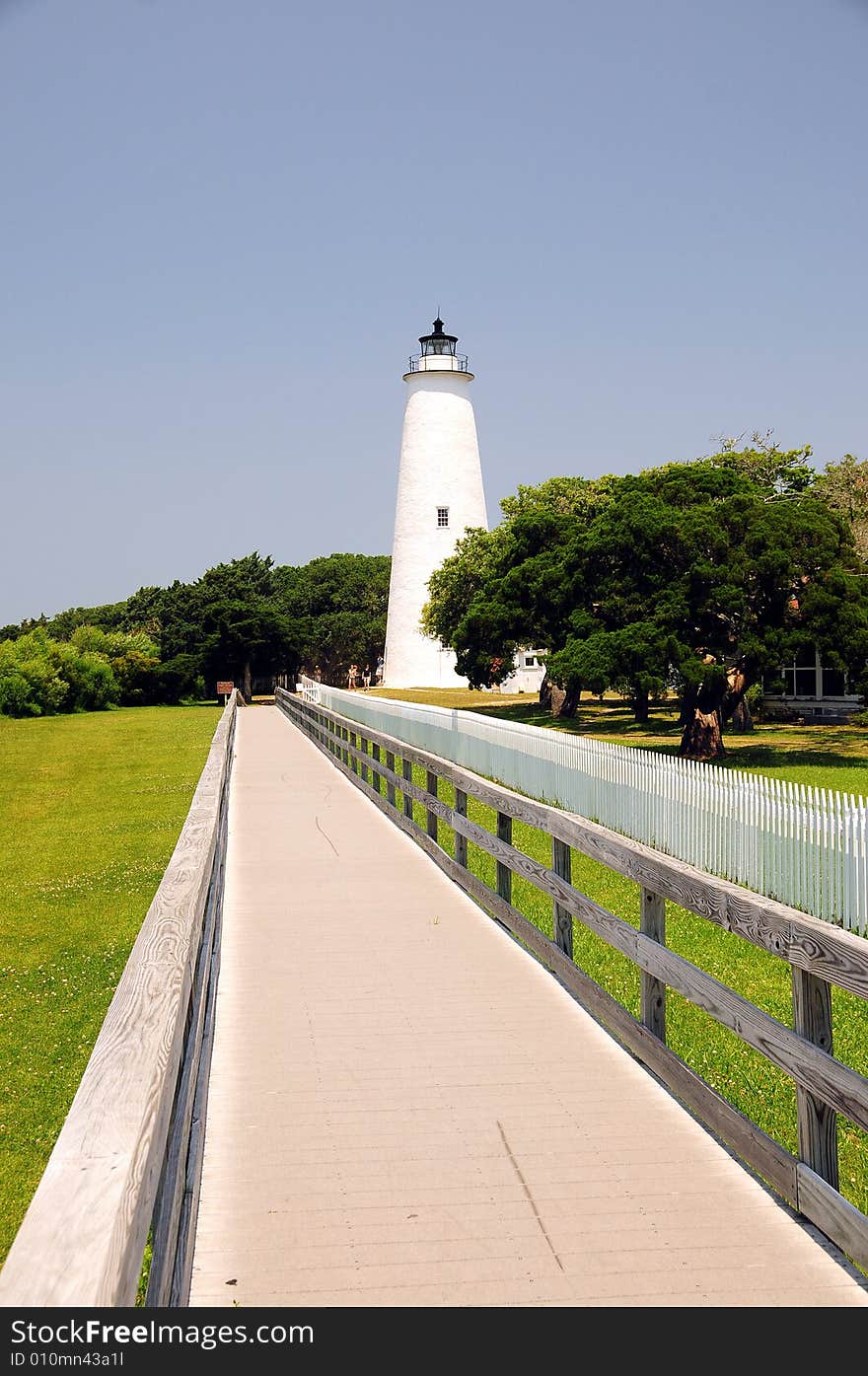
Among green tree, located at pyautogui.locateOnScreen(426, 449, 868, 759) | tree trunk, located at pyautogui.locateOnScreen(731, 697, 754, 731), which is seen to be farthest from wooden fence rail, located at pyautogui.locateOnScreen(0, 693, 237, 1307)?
tree trunk, located at pyautogui.locateOnScreen(731, 697, 754, 731)

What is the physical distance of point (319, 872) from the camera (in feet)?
31.9

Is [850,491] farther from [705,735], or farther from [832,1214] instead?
[832,1214]

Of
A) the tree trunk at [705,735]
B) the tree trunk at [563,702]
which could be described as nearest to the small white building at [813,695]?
the tree trunk at [563,702]

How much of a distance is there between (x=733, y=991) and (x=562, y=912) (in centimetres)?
237

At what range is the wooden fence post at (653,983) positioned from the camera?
16.0 feet

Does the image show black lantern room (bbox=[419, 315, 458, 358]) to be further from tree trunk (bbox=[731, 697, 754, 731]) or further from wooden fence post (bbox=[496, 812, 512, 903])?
wooden fence post (bbox=[496, 812, 512, 903])

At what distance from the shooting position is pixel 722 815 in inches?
287

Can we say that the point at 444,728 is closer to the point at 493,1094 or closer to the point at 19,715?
the point at 493,1094

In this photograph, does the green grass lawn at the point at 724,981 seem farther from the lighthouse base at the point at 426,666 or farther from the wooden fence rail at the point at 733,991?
the lighthouse base at the point at 426,666

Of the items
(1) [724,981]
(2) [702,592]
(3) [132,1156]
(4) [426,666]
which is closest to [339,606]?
(4) [426,666]

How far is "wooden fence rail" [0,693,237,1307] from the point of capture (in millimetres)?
1796

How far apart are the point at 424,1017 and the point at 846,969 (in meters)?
2.79

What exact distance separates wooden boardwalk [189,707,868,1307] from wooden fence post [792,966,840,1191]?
0.66 ft
